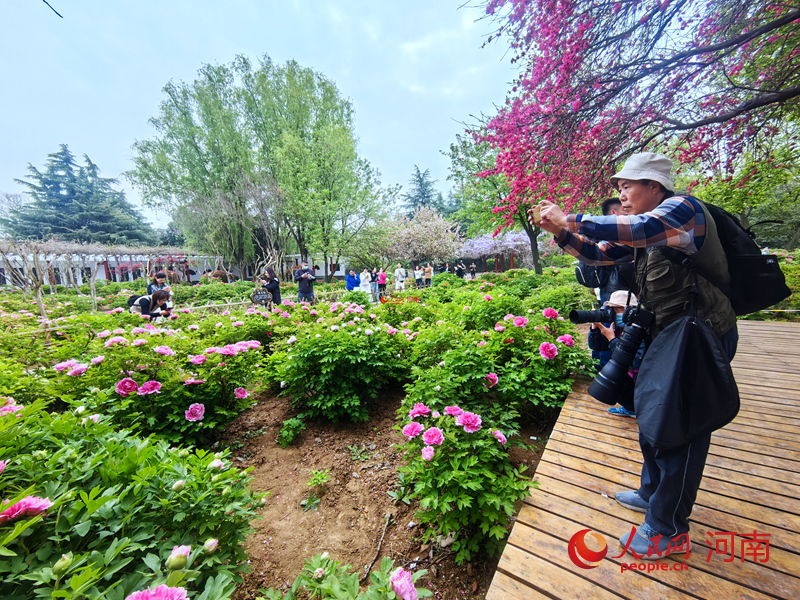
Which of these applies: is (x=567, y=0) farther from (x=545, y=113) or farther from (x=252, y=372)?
(x=252, y=372)

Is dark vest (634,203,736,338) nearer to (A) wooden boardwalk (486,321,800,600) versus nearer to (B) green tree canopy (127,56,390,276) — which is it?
(A) wooden boardwalk (486,321,800,600)

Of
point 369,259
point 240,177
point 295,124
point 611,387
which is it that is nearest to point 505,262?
point 369,259

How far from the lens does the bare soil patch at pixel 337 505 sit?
1.70m

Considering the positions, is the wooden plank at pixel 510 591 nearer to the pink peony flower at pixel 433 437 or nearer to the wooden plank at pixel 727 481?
the pink peony flower at pixel 433 437

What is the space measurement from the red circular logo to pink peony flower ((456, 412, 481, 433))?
62cm

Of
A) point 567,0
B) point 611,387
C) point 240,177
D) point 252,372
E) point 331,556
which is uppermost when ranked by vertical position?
point 240,177

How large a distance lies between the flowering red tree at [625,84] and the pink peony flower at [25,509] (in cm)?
508

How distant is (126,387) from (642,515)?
3449 mm

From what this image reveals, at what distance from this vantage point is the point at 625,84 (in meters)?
3.50

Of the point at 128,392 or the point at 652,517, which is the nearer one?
the point at 652,517

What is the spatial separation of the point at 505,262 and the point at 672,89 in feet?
93.7

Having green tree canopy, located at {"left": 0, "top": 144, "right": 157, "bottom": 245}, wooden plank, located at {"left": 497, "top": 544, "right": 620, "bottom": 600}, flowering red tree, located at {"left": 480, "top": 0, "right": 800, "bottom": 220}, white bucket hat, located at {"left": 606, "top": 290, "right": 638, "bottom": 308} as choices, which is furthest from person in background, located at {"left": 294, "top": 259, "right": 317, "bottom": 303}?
green tree canopy, located at {"left": 0, "top": 144, "right": 157, "bottom": 245}

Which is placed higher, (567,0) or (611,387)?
(567,0)

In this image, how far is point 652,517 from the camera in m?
1.25
